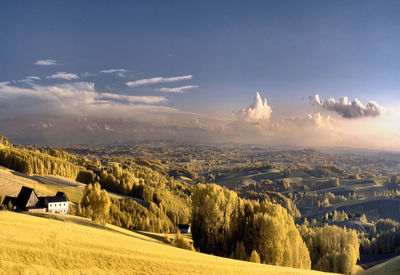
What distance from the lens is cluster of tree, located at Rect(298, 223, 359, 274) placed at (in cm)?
7100

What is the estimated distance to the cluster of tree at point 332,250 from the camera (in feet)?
233

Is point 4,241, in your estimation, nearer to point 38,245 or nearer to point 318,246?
point 38,245

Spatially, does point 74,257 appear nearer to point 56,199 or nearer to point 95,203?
point 95,203

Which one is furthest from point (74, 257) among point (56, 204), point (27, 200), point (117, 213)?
point (117, 213)

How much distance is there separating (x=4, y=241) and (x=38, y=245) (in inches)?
108

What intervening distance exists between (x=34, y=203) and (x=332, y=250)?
86.6 metres

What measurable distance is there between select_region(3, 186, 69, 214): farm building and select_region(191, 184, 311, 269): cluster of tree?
4545 cm

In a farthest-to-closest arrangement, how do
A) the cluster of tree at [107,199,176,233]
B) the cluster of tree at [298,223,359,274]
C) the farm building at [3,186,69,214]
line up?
the cluster of tree at [107,199,176,233] → the farm building at [3,186,69,214] → the cluster of tree at [298,223,359,274]

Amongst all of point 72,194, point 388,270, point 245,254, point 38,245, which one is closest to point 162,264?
point 38,245

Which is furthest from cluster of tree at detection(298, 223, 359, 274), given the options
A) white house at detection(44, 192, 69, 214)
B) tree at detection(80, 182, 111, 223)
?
white house at detection(44, 192, 69, 214)

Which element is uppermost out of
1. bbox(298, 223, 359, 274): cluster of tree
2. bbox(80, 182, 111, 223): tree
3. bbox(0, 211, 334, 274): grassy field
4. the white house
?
bbox(0, 211, 334, 274): grassy field

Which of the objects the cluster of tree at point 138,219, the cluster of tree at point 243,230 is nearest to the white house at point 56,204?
the cluster of tree at point 138,219

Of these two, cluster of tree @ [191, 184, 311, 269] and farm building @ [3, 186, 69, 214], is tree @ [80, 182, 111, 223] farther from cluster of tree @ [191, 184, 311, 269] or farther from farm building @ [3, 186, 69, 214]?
cluster of tree @ [191, 184, 311, 269]

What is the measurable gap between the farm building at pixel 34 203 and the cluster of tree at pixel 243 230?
149 feet
